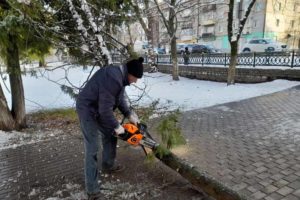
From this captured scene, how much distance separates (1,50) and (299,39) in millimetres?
36170

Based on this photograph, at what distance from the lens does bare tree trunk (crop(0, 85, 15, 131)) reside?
5.97 meters

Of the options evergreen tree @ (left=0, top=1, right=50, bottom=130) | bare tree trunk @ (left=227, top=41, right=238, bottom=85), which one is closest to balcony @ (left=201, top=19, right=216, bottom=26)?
bare tree trunk @ (left=227, top=41, right=238, bottom=85)

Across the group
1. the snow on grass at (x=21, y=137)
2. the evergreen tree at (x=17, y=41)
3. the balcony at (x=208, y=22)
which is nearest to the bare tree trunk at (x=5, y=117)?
the evergreen tree at (x=17, y=41)

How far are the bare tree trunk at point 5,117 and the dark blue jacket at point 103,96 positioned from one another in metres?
4.02

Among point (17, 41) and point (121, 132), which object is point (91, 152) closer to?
point (121, 132)

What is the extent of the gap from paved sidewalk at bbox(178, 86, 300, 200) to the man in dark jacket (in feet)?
5.33

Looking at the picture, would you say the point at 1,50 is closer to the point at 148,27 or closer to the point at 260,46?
the point at 148,27

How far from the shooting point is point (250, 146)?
4.59 meters

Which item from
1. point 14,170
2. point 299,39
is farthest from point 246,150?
point 299,39

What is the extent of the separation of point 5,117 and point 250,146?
17.5 feet

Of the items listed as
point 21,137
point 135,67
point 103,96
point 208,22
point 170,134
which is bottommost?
point 21,137

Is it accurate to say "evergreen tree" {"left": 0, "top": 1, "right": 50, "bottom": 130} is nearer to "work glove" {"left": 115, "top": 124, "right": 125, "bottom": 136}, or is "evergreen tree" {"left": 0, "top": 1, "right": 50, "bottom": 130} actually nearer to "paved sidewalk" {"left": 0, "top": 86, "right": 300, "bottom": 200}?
"paved sidewalk" {"left": 0, "top": 86, "right": 300, "bottom": 200}

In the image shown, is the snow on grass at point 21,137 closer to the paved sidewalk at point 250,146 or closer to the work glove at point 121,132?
the paved sidewalk at point 250,146

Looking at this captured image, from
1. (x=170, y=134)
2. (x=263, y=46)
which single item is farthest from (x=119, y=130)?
(x=263, y=46)
